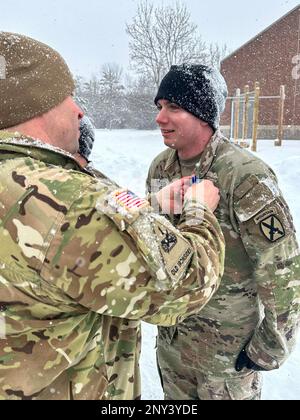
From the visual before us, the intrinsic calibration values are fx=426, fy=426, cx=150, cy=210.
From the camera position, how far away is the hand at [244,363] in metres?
2.26

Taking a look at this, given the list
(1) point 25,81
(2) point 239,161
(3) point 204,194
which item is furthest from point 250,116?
(1) point 25,81

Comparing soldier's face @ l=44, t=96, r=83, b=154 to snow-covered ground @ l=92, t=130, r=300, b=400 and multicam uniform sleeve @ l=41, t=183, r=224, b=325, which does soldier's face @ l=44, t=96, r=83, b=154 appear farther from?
snow-covered ground @ l=92, t=130, r=300, b=400

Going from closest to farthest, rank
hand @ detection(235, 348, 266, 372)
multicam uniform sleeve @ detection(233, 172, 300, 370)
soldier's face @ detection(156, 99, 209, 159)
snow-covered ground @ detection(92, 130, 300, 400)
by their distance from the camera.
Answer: multicam uniform sleeve @ detection(233, 172, 300, 370) < hand @ detection(235, 348, 266, 372) < soldier's face @ detection(156, 99, 209, 159) < snow-covered ground @ detection(92, 130, 300, 400)

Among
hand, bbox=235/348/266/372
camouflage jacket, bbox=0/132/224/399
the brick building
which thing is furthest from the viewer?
the brick building

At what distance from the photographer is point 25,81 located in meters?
1.27

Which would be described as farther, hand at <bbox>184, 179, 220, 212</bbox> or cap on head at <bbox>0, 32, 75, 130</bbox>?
hand at <bbox>184, 179, 220, 212</bbox>

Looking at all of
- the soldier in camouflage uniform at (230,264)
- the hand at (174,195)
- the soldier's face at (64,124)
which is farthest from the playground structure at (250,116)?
the soldier's face at (64,124)

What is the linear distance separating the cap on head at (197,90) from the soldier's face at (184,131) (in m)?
0.04

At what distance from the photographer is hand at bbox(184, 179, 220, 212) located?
1.56 meters

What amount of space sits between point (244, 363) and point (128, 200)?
1.49m

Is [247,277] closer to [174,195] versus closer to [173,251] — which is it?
[174,195]

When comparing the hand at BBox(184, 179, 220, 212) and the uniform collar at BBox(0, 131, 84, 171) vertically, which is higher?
the uniform collar at BBox(0, 131, 84, 171)

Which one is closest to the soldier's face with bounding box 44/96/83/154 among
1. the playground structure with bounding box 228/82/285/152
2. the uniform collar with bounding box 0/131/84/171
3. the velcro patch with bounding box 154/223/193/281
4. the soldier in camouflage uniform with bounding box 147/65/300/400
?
the uniform collar with bounding box 0/131/84/171

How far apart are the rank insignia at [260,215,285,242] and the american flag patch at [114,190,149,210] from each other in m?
1.02
